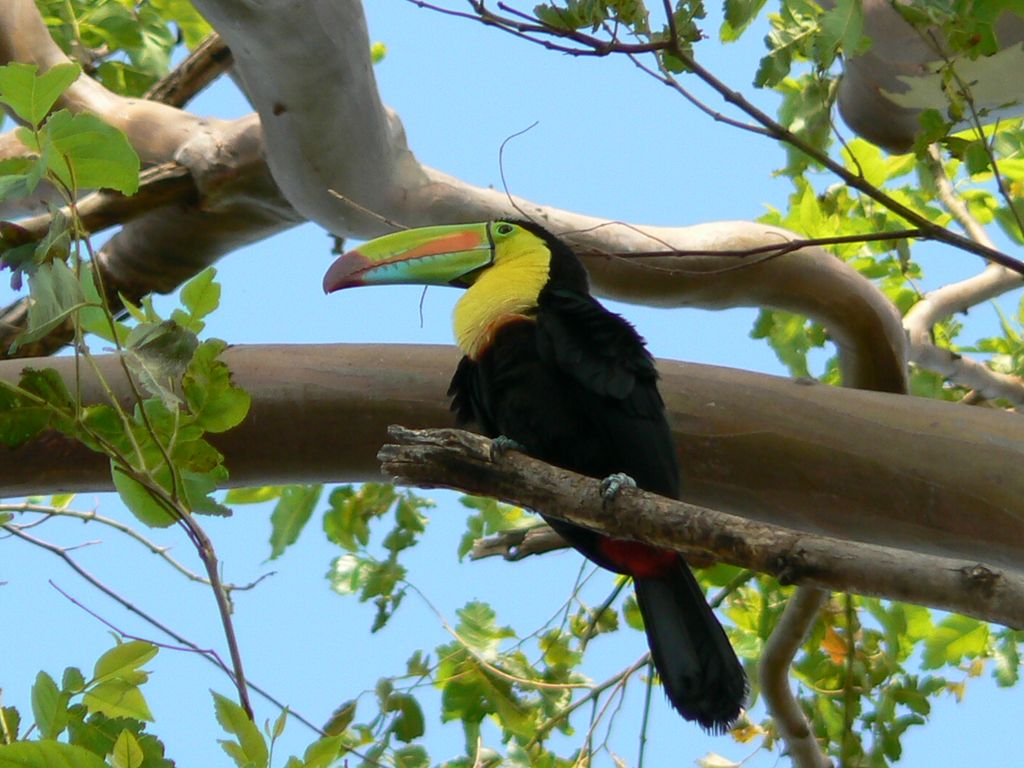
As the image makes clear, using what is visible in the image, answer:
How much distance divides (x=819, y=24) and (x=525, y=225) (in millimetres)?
982

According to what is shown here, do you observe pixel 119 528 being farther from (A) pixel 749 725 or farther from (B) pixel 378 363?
(A) pixel 749 725

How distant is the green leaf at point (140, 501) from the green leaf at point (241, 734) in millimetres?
295

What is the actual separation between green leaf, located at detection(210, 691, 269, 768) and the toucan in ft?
3.06

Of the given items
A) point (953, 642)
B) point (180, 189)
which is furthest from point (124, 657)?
point (953, 642)

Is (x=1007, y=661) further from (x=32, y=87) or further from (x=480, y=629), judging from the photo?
(x=32, y=87)

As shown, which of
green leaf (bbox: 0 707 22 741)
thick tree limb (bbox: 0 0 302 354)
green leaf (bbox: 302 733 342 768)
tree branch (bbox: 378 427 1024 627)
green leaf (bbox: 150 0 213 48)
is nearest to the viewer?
tree branch (bbox: 378 427 1024 627)

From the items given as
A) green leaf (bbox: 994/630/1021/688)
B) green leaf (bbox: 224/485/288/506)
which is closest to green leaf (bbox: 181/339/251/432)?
green leaf (bbox: 224/485/288/506)

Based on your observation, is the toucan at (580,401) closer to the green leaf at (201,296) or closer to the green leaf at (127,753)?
the green leaf at (201,296)

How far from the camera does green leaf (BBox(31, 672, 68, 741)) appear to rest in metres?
1.72

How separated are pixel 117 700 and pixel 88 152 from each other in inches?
36.3

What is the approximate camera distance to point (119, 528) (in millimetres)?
3633

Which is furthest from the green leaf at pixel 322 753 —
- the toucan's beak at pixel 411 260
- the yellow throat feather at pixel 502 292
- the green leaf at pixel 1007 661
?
the green leaf at pixel 1007 661

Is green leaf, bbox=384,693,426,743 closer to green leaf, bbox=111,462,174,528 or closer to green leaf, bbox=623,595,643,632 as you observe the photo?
green leaf, bbox=623,595,643,632

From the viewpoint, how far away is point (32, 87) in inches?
64.1
